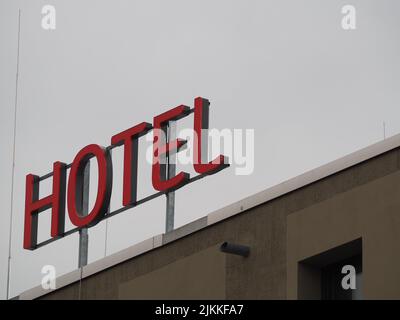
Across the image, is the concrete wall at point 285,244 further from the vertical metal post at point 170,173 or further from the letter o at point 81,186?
the letter o at point 81,186

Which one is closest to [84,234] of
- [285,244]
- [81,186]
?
[81,186]

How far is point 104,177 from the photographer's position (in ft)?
147

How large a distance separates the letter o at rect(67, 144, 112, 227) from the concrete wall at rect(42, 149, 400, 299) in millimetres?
4923

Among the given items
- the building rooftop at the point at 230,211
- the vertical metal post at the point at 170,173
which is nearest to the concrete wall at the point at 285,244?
the building rooftop at the point at 230,211

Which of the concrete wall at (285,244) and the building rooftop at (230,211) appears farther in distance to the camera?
the building rooftop at (230,211)

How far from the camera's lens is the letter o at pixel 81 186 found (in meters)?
44.7

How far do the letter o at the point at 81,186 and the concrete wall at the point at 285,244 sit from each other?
4.92 metres

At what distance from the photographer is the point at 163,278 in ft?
126

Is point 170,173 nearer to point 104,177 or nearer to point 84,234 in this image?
point 104,177

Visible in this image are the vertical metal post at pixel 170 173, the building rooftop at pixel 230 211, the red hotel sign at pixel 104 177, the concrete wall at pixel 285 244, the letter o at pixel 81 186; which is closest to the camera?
the concrete wall at pixel 285 244

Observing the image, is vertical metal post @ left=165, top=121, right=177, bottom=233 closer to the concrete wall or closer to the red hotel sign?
the red hotel sign

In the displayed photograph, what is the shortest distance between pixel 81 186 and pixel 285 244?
1195cm

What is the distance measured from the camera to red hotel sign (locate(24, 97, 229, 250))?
43531mm
